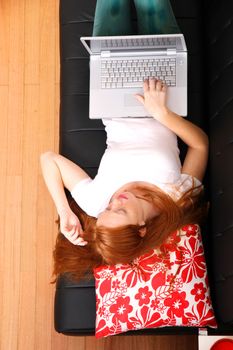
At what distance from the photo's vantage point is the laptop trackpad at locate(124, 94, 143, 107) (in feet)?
6.08

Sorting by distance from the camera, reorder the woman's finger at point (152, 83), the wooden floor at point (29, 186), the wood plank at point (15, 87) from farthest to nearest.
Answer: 1. the wood plank at point (15, 87)
2. the wooden floor at point (29, 186)
3. the woman's finger at point (152, 83)

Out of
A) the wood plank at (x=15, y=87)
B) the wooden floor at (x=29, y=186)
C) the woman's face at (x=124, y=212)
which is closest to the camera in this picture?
the woman's face at (x=124, y=212)

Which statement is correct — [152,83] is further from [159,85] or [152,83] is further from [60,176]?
[60,176]

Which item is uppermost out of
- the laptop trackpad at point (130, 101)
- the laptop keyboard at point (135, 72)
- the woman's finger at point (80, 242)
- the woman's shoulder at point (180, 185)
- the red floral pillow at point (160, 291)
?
the laptop keyboard at point (135, 72)

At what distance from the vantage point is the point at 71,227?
5.83 feet

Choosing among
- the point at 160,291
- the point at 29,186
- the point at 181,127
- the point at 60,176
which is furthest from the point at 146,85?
the point at 29,186

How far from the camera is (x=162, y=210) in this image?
1.64 metres

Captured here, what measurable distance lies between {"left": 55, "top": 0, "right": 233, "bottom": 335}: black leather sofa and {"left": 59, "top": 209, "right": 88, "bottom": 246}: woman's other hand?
0.15 metres

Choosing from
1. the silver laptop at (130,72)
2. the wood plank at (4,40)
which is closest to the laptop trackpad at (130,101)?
the silver laptop at (130,72)

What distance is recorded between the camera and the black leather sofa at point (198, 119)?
1.70 meters

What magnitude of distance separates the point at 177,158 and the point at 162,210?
0.23 m

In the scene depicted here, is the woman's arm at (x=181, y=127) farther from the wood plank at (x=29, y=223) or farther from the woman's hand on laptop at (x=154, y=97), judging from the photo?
the wood plank at (x=29, y=223)

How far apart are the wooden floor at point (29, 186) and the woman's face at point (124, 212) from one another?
752mm

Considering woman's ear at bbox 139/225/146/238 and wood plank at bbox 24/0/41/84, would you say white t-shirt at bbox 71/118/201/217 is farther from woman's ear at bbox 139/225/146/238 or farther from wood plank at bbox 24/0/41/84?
wood plank at bbox 24/0/41/84
